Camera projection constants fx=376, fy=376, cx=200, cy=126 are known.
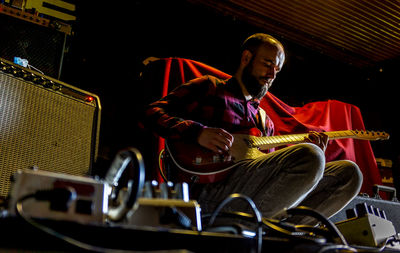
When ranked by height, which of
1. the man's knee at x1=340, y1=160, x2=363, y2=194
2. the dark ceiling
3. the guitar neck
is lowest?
the man's knee at x1=340, y1=160, x2=363, y2=194

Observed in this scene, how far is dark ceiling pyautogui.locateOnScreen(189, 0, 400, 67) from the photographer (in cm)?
303

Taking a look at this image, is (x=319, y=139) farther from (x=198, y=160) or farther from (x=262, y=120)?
(x=198, y=160)

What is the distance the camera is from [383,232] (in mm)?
1331

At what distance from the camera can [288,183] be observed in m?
1.54

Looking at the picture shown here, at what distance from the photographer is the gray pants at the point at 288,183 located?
151 cm

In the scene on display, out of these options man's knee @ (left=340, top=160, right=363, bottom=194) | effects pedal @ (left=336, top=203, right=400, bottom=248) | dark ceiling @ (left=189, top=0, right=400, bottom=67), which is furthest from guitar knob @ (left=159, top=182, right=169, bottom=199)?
dark ceiling @ (left=189, top=0, right=400, bottom=67)

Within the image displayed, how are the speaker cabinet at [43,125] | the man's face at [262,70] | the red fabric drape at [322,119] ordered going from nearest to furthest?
the speaker cabinet at [43,125]
the man's face at [262,70]
the red fabric drape at [322,119]

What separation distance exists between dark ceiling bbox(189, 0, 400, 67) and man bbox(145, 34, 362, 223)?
997 millimetres

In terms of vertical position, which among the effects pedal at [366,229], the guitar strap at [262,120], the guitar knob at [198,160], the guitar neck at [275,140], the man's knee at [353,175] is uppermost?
the guitar strap at [262,120]

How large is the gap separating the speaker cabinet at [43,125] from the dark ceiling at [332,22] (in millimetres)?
1449

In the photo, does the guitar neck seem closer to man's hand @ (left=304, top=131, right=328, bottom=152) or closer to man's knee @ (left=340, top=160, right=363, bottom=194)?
man's hand @ (left=304, top=131, right=328, bottom=152)

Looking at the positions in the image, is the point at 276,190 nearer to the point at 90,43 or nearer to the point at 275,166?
the point at 275,166

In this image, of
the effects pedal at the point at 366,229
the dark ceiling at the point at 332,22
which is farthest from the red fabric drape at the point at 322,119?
the effects pedal at the point at 366,229

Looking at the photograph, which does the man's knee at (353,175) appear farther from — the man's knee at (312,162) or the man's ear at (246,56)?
the man's ear at (246,56)
